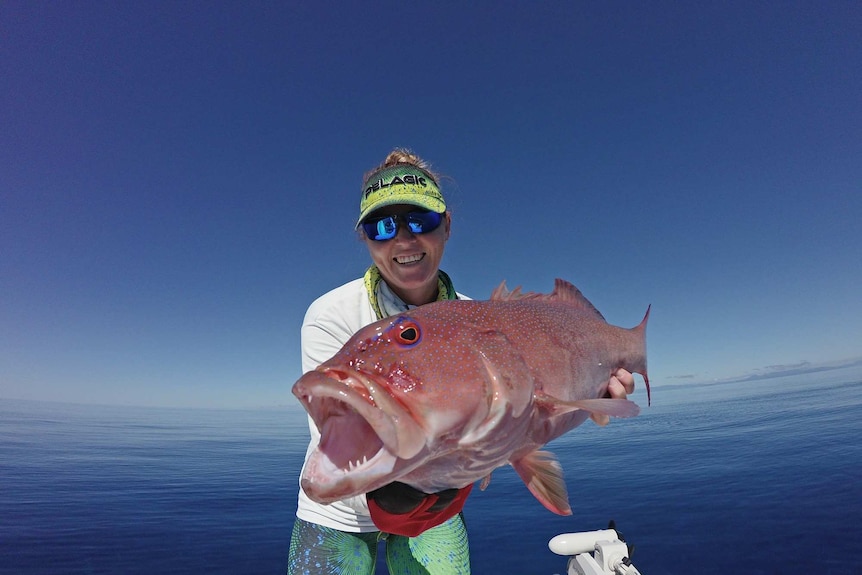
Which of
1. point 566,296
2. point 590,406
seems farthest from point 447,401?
point 566,296

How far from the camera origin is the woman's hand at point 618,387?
2709 mm

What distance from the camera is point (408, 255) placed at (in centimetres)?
296

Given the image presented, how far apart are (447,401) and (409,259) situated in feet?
5.32

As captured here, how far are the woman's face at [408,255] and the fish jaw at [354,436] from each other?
158 centimetres

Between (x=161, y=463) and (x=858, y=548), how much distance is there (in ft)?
122

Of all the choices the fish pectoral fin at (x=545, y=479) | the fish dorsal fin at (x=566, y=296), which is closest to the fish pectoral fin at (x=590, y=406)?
the fish pectoral fin at (x=545, y=479)

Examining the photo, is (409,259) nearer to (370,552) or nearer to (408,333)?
(408,333)

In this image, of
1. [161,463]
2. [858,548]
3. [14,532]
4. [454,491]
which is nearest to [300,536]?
[454,491]

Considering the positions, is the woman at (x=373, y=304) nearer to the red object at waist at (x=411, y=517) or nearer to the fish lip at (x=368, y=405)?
the red object at waist at (x=411, y=517)

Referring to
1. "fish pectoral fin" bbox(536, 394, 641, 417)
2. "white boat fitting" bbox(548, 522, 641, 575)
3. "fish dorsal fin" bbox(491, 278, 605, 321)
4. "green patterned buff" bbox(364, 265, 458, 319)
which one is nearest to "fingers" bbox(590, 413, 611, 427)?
"fish dorsal fin" bbox(491, 278, 605, 321)

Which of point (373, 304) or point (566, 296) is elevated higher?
point (373, 304)

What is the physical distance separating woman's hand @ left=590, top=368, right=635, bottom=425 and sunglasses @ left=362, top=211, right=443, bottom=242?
1.64 m

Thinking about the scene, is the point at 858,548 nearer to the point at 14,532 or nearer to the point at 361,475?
the point at 361,475

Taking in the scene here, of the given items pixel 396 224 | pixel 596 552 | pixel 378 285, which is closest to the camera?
pixel 396 224
